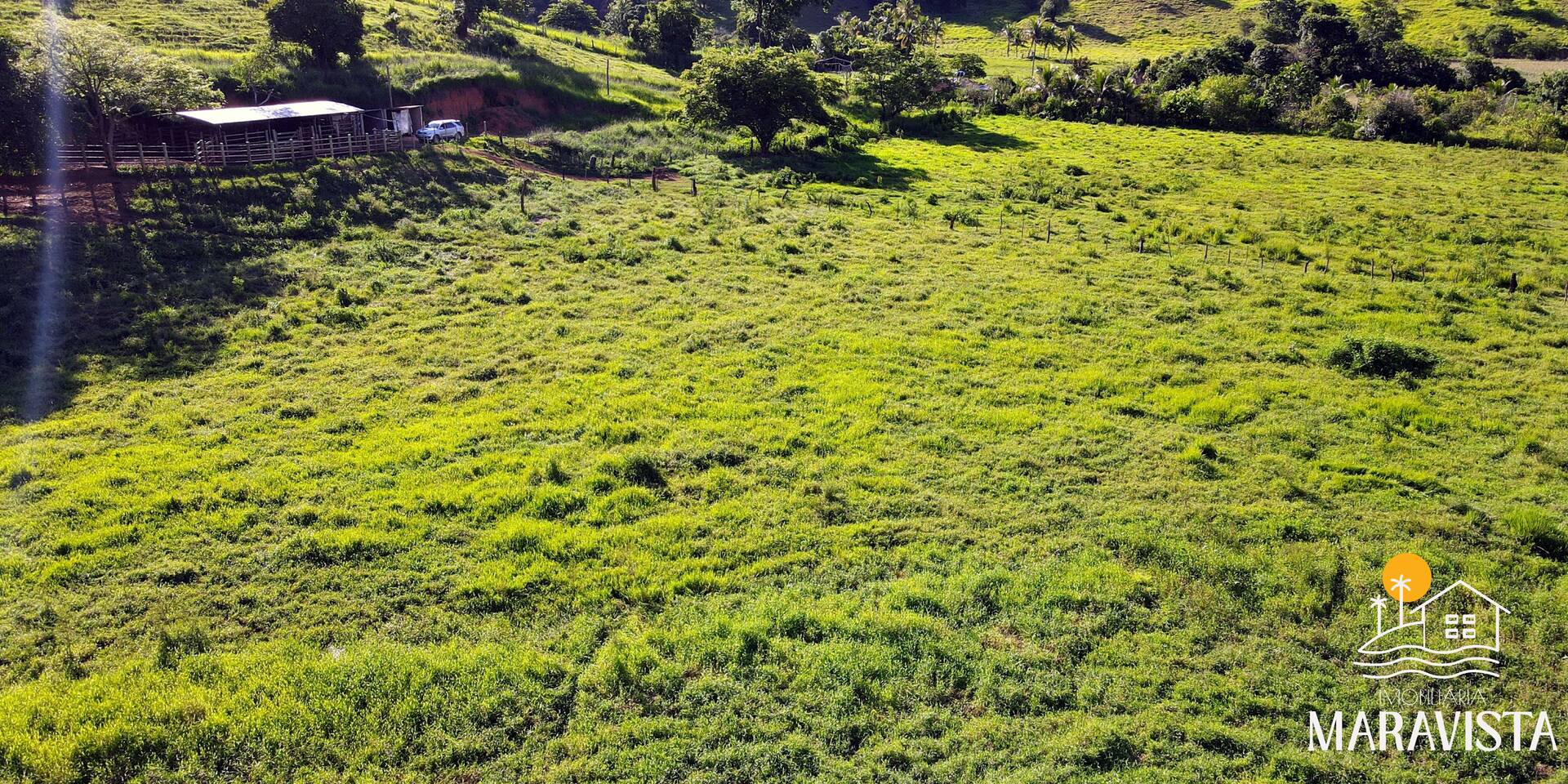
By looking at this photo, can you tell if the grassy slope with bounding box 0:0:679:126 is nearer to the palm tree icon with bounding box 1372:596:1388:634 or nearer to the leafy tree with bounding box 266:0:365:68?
the leafy tree with bounding box 266:0:365:68

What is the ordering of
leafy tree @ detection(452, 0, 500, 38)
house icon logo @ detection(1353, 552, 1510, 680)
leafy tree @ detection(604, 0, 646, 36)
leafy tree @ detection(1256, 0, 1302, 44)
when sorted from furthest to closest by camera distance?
leafy tree @ detection(604, 0, 646, 36) < leafy tree @ detection(1256, 0, 1302, 44) < leafy tree @ detection(452, 0, 500, 38) < house icon logo @ detection(1353, 552, 1510, 680)

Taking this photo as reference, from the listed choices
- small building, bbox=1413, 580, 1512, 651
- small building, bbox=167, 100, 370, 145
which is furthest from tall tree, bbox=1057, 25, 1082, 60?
small building, bbox=1413, 580, 1512, 651

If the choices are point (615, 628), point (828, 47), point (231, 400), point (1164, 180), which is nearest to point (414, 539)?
point (615, 628)

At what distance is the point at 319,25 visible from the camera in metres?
57.2

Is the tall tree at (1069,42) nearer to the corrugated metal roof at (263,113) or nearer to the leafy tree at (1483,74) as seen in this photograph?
the leafy tree at (1483,74)

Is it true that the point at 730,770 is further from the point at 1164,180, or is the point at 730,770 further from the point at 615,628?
the point at 1164,180

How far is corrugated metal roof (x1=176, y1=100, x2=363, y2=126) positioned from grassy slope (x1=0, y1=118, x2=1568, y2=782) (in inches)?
417

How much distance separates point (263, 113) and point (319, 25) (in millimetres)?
17716

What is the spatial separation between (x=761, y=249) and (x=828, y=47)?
2980 inches

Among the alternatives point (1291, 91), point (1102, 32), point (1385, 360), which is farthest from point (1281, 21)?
point (1385, 360)

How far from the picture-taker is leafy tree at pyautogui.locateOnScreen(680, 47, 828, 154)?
5666 cm

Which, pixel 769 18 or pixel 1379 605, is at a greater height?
pixel 769 18

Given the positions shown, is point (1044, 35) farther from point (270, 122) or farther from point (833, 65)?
point (270, 122)

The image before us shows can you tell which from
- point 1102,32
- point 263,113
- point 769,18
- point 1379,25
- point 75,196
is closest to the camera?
point 75,196
